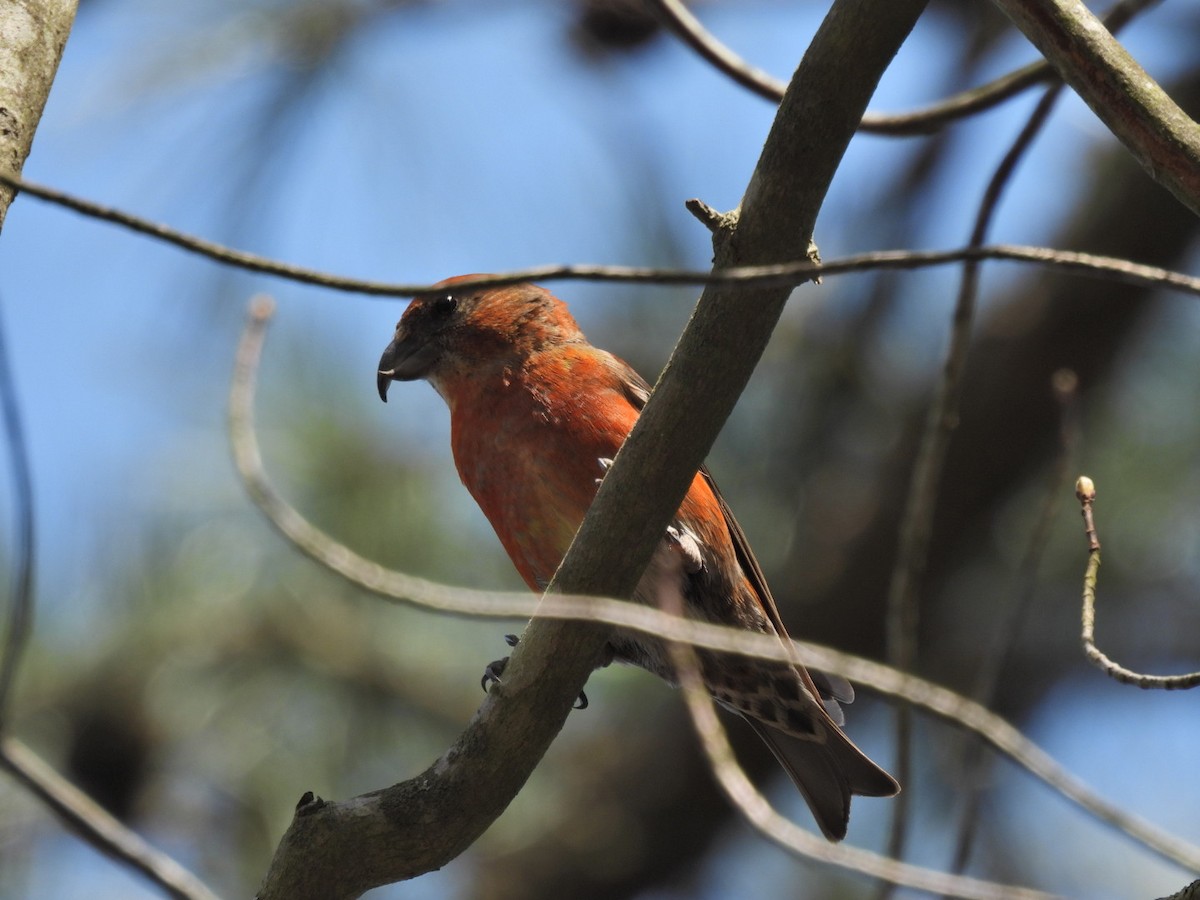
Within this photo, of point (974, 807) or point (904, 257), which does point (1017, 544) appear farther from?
point (904, 257)

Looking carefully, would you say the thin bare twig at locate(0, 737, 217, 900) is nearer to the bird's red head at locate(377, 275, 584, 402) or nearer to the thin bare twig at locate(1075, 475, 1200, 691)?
the bird's red head at locate(377, 275, 584, 402)

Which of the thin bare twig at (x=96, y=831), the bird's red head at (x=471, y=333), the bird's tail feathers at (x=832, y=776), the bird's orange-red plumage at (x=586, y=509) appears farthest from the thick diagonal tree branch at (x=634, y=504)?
the bird's red head at (x=471, y=333)

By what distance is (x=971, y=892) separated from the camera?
2.31m

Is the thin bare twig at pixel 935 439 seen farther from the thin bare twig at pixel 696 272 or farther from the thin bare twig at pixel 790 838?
the thin bare twig at pixel 696 272

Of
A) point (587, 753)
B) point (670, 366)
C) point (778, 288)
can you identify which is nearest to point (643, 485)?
point (670, 366)

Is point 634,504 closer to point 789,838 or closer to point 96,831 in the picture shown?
point 789,838

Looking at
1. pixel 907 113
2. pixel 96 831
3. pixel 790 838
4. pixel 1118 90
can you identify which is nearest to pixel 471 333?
pixel 907 113

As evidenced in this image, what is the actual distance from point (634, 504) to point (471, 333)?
200 cm

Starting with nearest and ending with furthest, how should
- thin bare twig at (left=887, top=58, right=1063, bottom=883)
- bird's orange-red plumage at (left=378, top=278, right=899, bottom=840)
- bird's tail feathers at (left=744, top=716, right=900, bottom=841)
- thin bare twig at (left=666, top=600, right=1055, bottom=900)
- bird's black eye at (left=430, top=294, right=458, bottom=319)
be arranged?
thin bare twig at (left=666, top=600, right=1055, bottom=900), thin bare twig at (left=887, top=58, right=1063, bottom=883), bird's orange-red plumage at (left=378, top=278, right=899, bottom=840), bird's tail feathers at (left=744, top=716, right=900, bottom=841), bird's black eye at (left=430, top=294, right=458, bottom=319)

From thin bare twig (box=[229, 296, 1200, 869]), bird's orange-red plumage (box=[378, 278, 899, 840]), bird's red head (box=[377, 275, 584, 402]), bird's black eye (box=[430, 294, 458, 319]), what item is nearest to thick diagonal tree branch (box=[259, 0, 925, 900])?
thin bare twig (box=[229, 296, 1200, 869])

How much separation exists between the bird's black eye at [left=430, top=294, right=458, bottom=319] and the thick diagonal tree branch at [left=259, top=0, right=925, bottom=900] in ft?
6.60

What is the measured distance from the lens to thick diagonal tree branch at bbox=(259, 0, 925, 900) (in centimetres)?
227

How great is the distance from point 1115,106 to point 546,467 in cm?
212

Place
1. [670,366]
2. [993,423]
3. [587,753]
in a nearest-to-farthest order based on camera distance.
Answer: [670,366] < [993,423] < [587,753]
